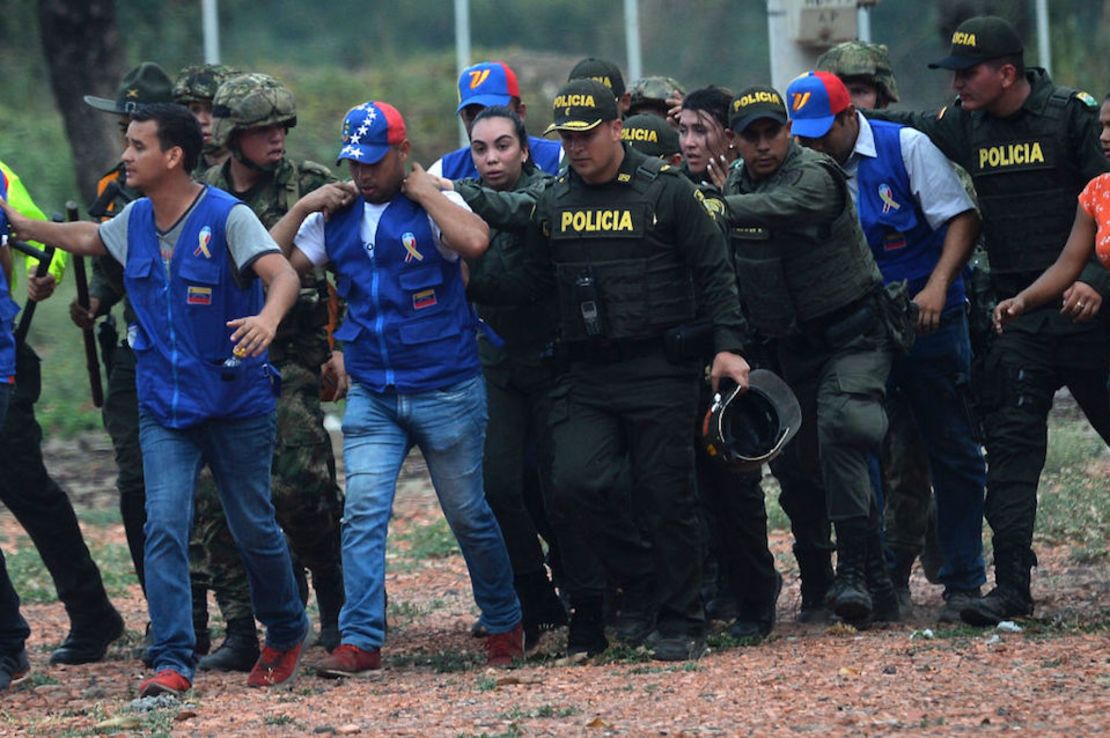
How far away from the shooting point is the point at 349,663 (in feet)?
25.2

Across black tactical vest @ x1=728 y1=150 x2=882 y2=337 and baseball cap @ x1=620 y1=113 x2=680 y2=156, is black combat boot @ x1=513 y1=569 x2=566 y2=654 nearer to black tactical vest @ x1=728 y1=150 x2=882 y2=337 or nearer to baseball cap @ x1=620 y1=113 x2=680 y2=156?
black tactical vest @ x1=728 y1=150 x2=882 y2=337

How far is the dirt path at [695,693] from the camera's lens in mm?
6332

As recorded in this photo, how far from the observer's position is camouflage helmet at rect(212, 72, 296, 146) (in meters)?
8.49

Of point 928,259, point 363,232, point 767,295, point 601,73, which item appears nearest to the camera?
point 363,232

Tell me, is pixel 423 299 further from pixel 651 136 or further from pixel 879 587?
pixel 879 587

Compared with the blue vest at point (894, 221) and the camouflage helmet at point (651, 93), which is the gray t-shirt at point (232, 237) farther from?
the camouflage helmet at point (651, 93)

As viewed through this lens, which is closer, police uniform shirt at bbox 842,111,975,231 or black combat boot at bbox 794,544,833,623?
police uniform shirt at bbox 842,111,975,231

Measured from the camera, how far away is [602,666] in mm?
7758

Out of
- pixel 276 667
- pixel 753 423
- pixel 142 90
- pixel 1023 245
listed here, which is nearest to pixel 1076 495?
pixel 1023 245

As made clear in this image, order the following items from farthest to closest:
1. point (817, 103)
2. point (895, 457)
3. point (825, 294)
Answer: point (895, 457), point (817, 103), point (825, 294)

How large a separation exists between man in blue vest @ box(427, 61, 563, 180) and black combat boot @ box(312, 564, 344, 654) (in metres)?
1.82

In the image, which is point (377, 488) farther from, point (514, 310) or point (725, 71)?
point (725, 71)

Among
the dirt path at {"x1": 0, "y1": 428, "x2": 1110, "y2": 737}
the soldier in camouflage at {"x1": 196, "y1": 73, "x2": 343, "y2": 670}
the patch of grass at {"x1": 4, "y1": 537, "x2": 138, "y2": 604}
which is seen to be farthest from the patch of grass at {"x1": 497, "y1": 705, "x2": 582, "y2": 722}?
the patch of grass at {"x1": 4, "y1": 537, "x2": 138, "y2": 604}

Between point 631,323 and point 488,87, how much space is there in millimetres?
1769
